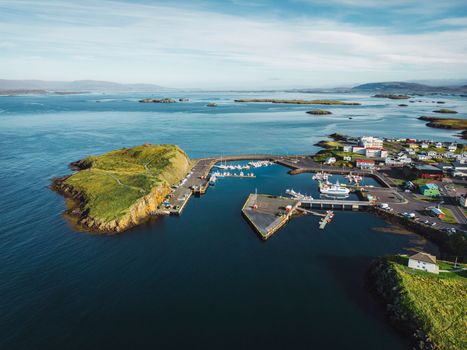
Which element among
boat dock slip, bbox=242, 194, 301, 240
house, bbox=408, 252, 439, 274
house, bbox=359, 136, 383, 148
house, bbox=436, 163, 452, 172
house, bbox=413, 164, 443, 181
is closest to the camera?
house, bbox=408, 252, 439, 274

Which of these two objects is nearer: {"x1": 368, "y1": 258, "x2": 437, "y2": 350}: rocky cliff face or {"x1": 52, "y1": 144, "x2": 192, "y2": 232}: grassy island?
{"x1": 368, "y1": 258, "x2": 437, "y2": 350}: rocky cliff face

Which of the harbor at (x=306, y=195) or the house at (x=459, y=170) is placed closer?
the harbor at (x=306, y=195)

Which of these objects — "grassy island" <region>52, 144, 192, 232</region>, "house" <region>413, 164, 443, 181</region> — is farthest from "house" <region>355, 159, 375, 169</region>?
"grassy island" <region>52, 144, 192, 232</region>

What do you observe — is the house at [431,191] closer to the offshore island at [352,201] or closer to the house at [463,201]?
the offshore island at [352,201]

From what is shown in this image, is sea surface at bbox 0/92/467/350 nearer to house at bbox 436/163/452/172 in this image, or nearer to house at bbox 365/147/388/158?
house at bbox 436/163/452/172

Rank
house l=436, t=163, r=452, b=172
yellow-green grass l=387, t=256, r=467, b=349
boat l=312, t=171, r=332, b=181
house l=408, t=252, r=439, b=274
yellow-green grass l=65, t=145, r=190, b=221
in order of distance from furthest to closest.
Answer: boat l=312, t=171, r=332, b=181, house l=436, t=163, r=452, b=172, yellow-green grass l=65, t=145, r=190, b=221, house l=408, t=252, r=439, b=274, yellow-green grass l=387, t=256, r=467, b=349

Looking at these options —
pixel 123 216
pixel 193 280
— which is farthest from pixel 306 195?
pixel 123 216

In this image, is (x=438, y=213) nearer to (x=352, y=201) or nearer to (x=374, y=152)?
(x=352, y=201)

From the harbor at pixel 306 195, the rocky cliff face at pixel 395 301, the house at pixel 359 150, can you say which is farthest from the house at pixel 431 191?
the house at pixel 359 150
